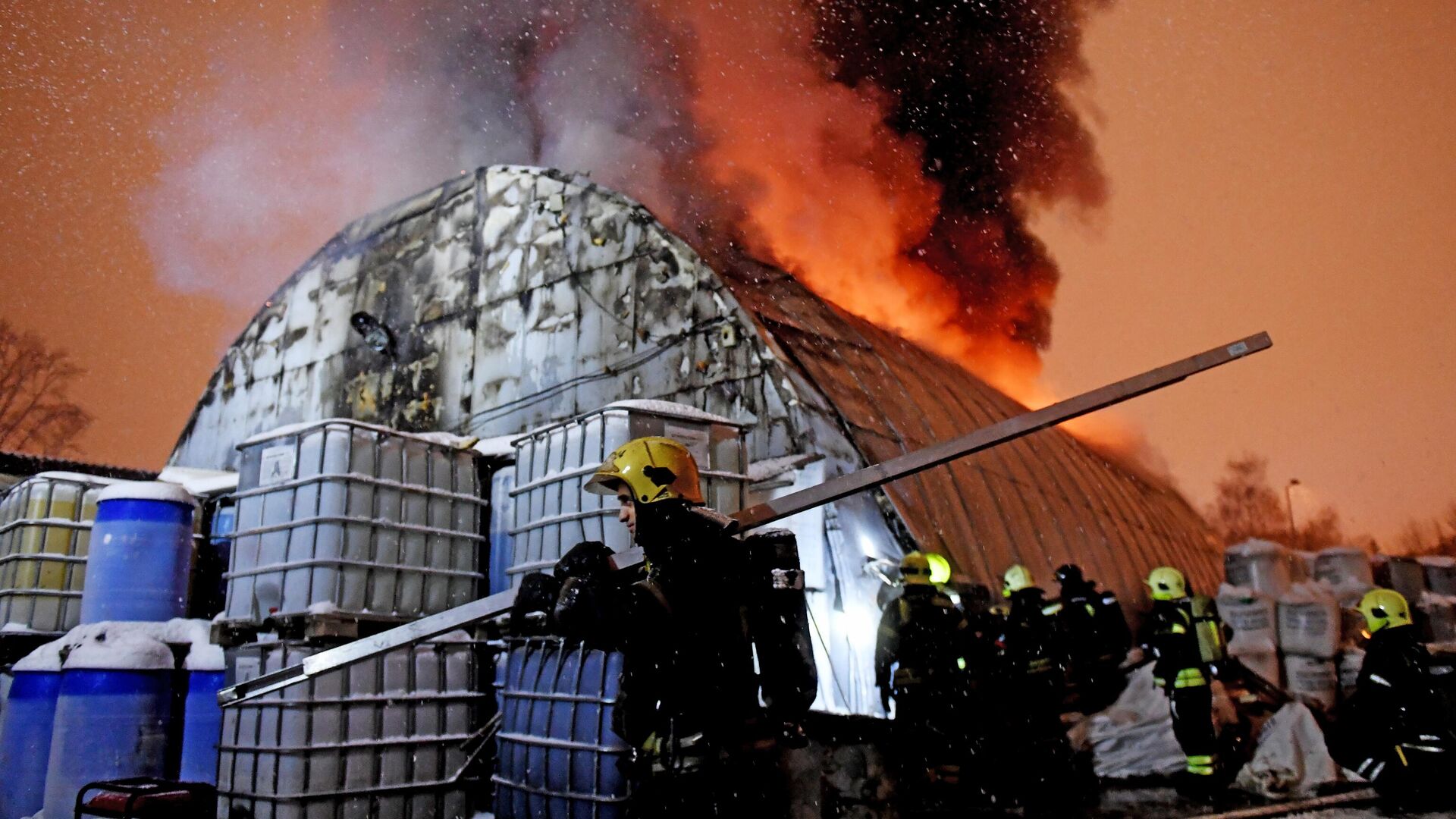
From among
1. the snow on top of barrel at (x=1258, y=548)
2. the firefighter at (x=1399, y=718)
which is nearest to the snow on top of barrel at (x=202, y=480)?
the firefighter at (x=1399, y=718)

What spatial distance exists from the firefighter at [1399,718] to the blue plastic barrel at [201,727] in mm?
8060

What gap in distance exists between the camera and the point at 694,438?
243 inches

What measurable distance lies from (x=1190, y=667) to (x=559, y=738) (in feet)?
15.8

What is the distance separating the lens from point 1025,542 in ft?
36.7

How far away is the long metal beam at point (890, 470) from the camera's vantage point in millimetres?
3867

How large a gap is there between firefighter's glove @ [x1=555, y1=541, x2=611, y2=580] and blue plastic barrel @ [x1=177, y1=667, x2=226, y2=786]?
168 inches

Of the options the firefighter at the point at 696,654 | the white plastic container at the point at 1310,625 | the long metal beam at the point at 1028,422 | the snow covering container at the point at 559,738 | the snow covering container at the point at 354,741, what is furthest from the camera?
the white plastic container at the point at 1310,625

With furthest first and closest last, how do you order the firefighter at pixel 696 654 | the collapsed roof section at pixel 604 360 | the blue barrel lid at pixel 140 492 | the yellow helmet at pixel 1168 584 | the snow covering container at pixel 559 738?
the collapsed roof section at pixel 604 360
the yellow helmet at pixel 1168 584
the blue barrel lid at pixel 140 492
the snow covering container at pixel 559 738
the firefighter at pixel 696 654

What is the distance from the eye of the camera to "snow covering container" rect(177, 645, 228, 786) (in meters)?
6.43

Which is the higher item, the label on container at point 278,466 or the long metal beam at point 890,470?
the label on container at point 278,466

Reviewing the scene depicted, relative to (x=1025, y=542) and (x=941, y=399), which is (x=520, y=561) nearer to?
(x=1025, y=542)

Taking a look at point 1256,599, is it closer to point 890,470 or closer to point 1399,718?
point 1399,718

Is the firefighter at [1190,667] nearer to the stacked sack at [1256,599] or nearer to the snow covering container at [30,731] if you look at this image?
the stacked sack at [1256,599]

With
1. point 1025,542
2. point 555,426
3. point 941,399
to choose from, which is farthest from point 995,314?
point 555,426
